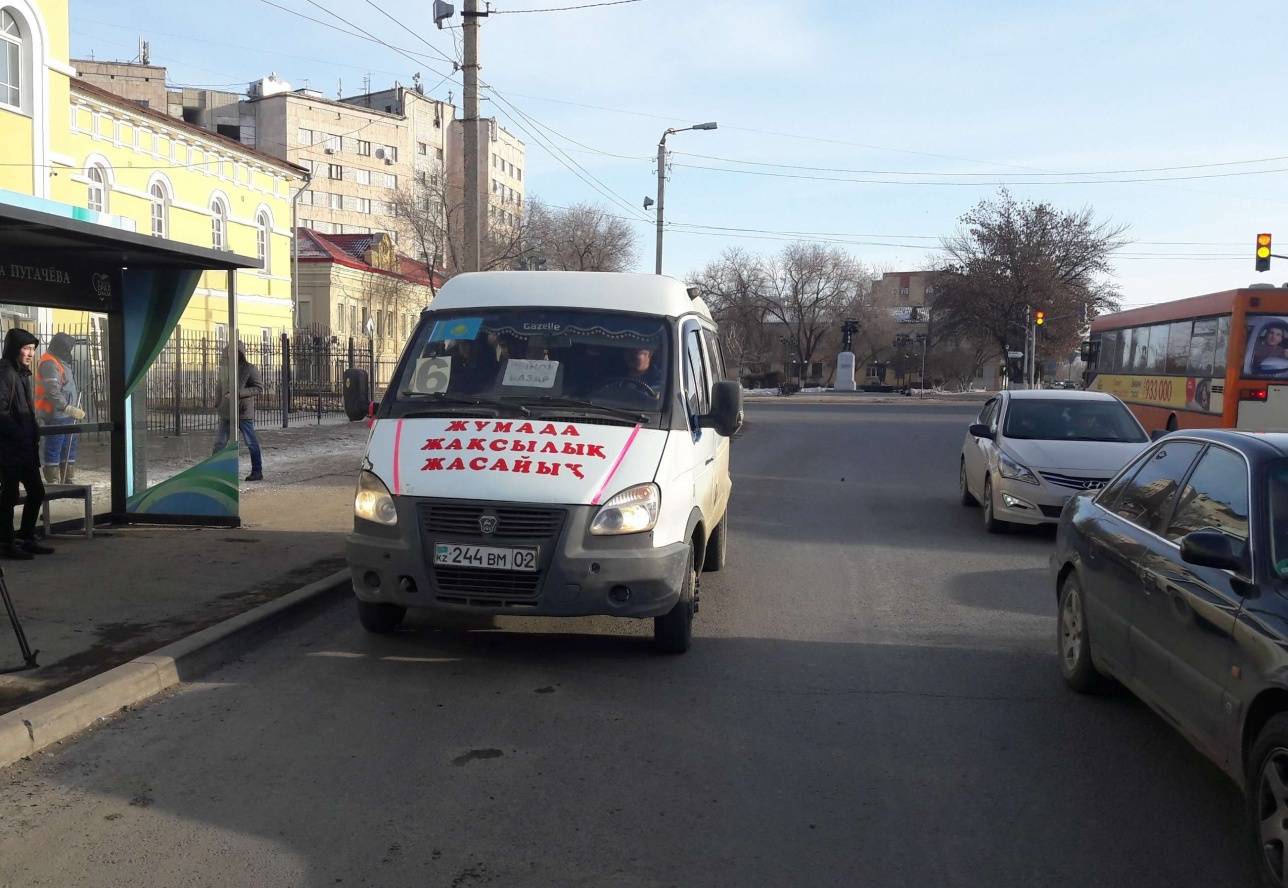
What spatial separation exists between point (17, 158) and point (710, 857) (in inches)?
999

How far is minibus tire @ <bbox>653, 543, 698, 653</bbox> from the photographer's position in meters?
6.54

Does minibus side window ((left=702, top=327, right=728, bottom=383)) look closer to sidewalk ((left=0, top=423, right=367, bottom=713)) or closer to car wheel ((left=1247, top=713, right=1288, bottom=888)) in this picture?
sidewalk ((left=0, top=423, right=367, bottom=713))

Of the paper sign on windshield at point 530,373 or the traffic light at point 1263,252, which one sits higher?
the traffic light at point 1263,252

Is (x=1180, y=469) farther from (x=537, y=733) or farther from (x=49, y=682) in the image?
(x=49, y=682)

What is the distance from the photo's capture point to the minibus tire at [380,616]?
6.88 metres

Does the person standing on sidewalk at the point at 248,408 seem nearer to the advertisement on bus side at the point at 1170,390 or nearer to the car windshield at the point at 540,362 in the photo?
the car windshield at the point at 540,362

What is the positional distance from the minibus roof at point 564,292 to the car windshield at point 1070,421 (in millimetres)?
5928

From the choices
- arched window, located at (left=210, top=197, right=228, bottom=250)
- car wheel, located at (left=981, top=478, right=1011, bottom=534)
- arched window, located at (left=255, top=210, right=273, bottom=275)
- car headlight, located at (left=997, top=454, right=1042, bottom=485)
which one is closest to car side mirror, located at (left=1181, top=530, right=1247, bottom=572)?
car headlight, located at (left=997, top=454, right=1042, bottom=485)

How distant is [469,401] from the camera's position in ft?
22.6

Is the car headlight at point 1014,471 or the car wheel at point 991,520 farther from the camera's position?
the car wheel at point 991,520

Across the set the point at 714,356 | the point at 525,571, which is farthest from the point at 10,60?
the point at 525,571

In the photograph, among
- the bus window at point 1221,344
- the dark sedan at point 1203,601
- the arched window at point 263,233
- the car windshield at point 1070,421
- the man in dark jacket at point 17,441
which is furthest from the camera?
the arched window at point 263,233

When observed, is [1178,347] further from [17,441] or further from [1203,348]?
[17,441]

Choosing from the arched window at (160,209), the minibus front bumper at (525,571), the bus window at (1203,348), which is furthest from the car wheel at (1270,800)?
the arched window at (160,209)
